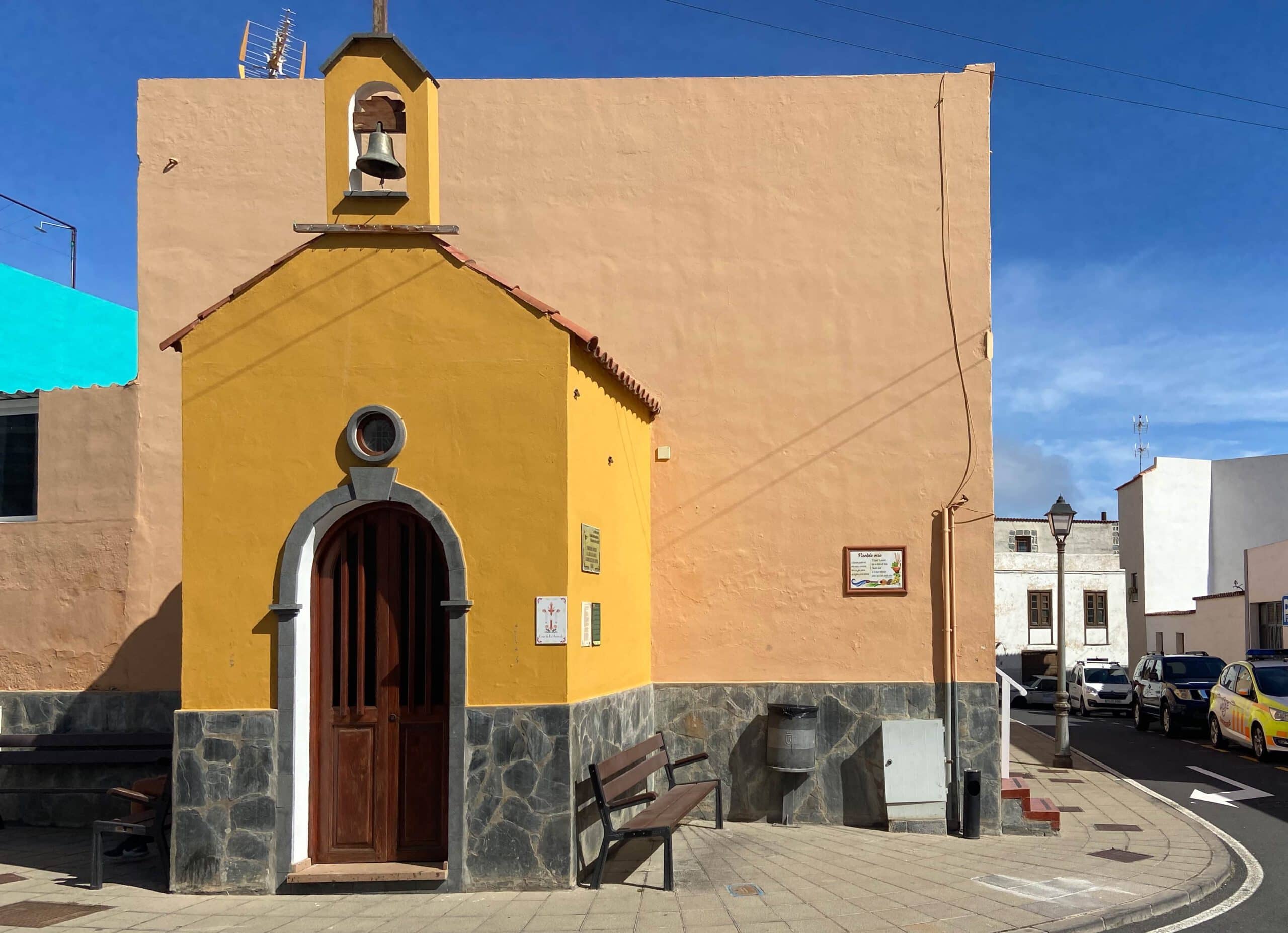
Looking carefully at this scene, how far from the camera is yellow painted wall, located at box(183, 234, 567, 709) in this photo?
8.59 meters

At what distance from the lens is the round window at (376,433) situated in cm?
869

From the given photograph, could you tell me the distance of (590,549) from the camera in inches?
360

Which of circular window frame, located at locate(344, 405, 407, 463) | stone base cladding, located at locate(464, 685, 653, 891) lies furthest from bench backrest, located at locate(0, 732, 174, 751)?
circular window frame, located at locate(344, 405, 407, 463)

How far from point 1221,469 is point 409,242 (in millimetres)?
40048

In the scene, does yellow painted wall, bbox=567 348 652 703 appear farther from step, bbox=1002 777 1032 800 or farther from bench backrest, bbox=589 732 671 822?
step, bbox=1002 777 1032 800

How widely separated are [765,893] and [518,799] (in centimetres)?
199

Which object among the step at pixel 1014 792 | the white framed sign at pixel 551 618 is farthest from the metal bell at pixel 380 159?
the step at pixel 1014 792

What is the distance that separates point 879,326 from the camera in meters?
11.4

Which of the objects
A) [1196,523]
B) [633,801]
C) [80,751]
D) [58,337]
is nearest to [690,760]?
[633,801]

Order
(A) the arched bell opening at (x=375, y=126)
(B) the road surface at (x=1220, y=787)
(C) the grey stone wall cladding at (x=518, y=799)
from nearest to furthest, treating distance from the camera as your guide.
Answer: (B) the road surface at (x=1220, y=787) → (C) the grey stone wall cladding at (x=518, y=799) → (A) the arched bell opening at (x=375, y=126)

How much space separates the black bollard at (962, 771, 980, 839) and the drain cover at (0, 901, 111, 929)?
7.39 metres

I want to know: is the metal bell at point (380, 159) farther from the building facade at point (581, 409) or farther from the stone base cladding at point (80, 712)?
the stone base cladding at point (80, 712)

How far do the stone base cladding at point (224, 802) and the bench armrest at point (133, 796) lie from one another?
1.44 feet

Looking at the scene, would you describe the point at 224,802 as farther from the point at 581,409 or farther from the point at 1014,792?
the point at 1014,792
